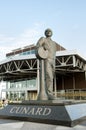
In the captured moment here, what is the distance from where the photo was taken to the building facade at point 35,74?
36.2m

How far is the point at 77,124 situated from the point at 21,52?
4718 centimetres

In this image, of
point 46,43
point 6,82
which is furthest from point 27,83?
point 46,43

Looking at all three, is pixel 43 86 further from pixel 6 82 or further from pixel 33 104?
pixel 6 82

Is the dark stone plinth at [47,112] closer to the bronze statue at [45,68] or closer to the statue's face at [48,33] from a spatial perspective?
the bronze statue at [45,68]

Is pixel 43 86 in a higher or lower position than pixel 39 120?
higher

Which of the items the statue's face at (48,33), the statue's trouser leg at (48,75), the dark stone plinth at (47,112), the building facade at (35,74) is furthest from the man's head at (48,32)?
the building facade at (35,74)

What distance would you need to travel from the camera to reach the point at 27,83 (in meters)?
48.3

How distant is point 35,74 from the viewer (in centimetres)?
4597

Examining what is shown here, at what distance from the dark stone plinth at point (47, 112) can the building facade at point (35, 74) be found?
25802 mm

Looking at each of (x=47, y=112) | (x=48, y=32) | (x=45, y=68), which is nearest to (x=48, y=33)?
(x=48, y=32)

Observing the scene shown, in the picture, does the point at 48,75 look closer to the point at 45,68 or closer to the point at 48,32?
the point at 45,68

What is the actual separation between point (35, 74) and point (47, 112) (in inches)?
1527

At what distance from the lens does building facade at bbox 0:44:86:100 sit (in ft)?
119

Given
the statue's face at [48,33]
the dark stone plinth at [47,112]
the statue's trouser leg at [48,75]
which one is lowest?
the dark stone plinth at [47,112]
